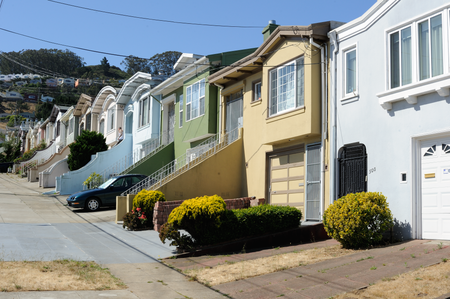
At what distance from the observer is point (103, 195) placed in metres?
20.3

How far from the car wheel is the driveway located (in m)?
0.73

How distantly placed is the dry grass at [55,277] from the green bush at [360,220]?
4.92m

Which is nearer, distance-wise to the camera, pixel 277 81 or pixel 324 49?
pixel 324 49

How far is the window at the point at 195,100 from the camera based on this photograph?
2119cm

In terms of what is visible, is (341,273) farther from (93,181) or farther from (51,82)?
(51,82)

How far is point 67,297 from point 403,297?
17.0 feet

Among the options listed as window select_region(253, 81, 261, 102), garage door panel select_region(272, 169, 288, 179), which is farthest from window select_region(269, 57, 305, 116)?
window select_region(253, 81, 261, 102)

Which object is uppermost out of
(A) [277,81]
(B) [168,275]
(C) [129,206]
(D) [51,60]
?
(D) [51,60]

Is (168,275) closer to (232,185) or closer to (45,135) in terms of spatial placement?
(232,185)

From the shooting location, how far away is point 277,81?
15.3 m

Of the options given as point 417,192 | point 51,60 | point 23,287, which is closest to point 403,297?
point 417,192

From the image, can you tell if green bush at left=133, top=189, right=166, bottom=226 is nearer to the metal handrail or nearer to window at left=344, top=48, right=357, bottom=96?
the metal handrail

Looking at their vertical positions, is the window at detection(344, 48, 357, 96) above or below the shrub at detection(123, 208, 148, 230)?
above

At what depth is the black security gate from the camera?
11.8 meters
